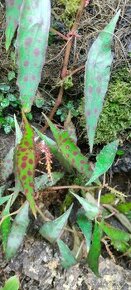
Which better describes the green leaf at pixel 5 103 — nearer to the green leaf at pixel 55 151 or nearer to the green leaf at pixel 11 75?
the green leaf at pixel 11 75

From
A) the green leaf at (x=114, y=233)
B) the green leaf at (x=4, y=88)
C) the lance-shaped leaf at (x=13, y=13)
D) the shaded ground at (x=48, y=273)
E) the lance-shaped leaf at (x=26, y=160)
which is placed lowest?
Result: the shaded ground at (x=48, y=273)

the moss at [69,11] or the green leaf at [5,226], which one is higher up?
the moss at [69,11]

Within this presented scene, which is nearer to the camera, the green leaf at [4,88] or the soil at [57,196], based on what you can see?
the soil at [57,196]

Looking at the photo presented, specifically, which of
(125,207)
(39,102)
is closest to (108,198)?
(125,207)

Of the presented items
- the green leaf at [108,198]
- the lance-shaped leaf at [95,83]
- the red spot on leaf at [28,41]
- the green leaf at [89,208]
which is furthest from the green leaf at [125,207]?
the red spot on leaf at [28,41]

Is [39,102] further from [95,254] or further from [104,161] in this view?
[95,254]

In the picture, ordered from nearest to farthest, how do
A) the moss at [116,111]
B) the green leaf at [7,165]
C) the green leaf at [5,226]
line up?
the green leaf at [5,226] → the green leaf at [7,165] → the moss at [116,111]

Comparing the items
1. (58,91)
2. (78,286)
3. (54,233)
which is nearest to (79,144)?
(58,91)

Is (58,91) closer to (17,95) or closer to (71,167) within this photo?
(17,95)

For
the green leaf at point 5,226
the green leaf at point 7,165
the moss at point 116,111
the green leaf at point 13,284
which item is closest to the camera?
the green leaf at point 13,284
